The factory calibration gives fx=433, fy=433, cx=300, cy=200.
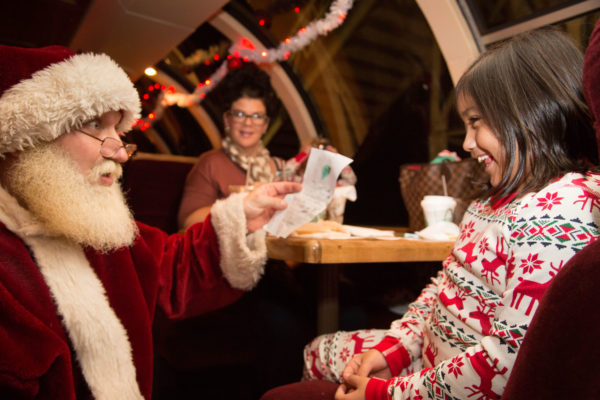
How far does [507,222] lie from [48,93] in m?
1.05

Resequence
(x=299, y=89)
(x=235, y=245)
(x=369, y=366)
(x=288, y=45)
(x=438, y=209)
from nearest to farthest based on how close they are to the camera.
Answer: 1. (x=369, y=366)
2. (x=235, y=245)
3. (x=438, y=209)
4. (x=288, y=45)
5. (x=299, y=89)

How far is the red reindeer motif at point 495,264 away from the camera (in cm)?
86

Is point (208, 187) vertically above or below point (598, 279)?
below

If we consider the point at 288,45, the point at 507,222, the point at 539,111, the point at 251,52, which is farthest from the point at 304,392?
the point at 251,52

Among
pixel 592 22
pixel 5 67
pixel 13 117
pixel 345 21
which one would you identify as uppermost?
pixel 345 21

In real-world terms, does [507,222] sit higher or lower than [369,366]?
higher

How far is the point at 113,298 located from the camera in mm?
1161

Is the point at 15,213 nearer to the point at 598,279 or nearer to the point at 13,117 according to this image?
the point at 13,117

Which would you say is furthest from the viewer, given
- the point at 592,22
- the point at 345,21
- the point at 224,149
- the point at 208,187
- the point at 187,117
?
the point at 187,117

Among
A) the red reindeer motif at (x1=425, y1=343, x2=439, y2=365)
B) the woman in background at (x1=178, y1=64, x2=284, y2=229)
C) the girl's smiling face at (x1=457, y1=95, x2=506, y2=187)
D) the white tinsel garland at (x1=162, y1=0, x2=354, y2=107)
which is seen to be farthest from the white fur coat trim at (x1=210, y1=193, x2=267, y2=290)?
the white tinsel garland at (x1=162, y1=0, x2=354, y2=107)

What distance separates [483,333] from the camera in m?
0.89

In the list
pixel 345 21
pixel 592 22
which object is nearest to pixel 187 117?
pixel 345 21

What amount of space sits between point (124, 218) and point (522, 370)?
102cm

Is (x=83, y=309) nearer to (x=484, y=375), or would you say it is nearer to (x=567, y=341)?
(x=484, y=375)
